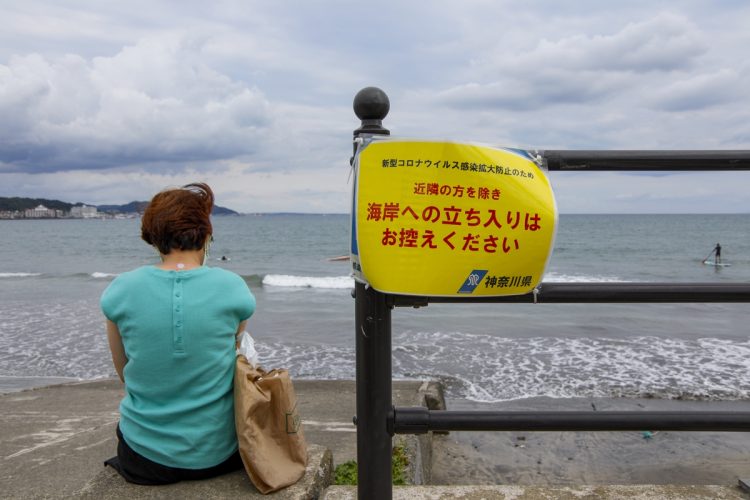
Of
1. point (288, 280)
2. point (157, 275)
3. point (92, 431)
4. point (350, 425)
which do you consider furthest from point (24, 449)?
point (288, 280)

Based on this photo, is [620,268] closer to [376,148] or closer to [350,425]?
[350,425]

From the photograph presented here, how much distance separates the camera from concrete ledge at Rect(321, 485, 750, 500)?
1.94 meters

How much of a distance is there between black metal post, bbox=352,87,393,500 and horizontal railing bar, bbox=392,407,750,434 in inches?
2.3

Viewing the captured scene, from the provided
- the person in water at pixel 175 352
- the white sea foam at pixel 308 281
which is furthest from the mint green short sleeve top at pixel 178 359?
the white sea foam at pixel 308 281

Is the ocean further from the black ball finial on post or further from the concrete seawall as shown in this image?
the black ball finial on post

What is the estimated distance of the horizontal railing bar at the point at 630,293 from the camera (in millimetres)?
1543

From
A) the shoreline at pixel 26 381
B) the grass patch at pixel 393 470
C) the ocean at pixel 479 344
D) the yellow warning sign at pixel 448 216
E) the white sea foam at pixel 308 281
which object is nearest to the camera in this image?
the yellow warning sign at pixel 448 216

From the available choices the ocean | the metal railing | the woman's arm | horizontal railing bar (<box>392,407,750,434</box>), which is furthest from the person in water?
the ocean

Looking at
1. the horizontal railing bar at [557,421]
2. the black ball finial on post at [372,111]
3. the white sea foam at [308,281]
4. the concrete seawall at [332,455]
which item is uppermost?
the black ball finial on post at [372,111]

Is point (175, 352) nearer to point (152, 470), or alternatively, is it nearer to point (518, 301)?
point (152, 470)

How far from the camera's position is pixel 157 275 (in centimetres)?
205

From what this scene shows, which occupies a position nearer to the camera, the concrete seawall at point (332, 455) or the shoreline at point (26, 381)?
the concrete seawall at point (332, 455)

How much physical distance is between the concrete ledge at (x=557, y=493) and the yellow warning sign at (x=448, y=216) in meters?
0.91

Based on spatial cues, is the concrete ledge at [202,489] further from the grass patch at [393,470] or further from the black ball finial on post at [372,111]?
the grass patch at [393,470]
